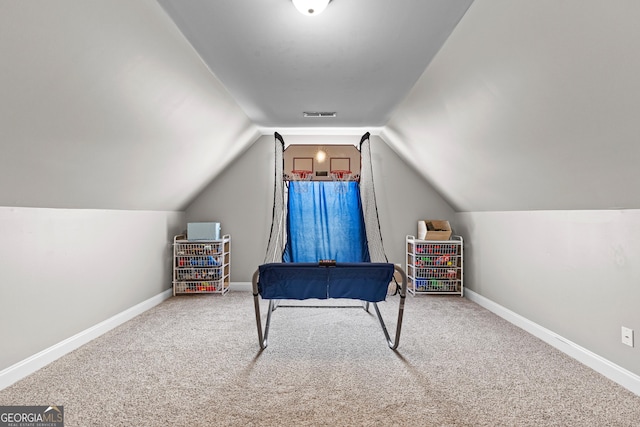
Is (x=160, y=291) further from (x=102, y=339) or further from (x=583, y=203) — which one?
(x=583, y=203)

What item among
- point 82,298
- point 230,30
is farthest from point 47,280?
point 230,30

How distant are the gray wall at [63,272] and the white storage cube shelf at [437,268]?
359 cm

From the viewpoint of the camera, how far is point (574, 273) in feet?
8.23

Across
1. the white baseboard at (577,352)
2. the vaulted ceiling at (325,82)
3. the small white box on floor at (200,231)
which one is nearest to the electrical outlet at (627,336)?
the white baseboard at (577,352)

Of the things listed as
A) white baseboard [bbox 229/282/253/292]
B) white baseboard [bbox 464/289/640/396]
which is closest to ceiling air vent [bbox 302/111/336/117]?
white baseboard [bbox 229/282/253/292]

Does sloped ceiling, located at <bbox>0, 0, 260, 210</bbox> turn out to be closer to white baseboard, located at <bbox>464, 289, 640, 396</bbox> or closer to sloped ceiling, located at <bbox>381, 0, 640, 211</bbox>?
sloped ceiling, located at <bbox>381, 0, 640, 211</bbox>

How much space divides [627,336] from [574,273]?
563 mm

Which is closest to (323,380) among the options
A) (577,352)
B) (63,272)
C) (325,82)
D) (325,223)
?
(577,352)

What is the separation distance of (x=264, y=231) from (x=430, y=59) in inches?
130

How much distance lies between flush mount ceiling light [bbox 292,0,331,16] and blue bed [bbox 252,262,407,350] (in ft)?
5.64

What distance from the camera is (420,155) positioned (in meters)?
3.94

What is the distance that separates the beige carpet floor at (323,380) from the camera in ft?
5.65

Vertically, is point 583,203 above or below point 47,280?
above

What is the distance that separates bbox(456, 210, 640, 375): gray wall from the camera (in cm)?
210
